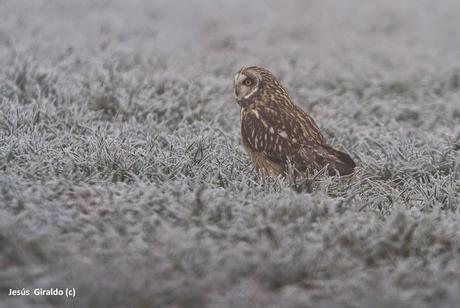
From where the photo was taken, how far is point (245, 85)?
5.59 metres

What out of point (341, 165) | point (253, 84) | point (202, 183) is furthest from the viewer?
point (253, 84)

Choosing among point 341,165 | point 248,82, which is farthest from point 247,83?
point 341,165

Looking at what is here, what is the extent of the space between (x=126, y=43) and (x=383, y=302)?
728cm

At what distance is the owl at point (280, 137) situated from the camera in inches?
205

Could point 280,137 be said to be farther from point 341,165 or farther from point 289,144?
point 341,165

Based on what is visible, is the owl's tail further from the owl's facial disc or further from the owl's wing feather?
the owl's facial disc

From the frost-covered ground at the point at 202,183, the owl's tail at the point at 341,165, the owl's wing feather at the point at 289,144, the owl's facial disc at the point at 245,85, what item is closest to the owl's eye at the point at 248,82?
the owl's facial disc at the point at 245,85

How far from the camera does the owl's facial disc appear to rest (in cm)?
554

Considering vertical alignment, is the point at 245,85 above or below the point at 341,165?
above

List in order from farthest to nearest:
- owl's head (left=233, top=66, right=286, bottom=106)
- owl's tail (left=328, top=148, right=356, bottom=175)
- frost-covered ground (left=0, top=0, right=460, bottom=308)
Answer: owl's head (left=233, top=66, right=286, bottom=106) → owl's tail (left=328, top=148, right=356, bottom=175) → frost-covered ground (left=0, top=0, right=460, bottom=308)

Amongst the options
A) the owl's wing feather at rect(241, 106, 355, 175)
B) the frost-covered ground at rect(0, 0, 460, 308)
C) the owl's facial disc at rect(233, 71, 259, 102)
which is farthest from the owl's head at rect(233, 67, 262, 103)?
the frost-covered ground at rect(0, 0, 460, 308)

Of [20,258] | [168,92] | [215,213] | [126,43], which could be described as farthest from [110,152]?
[126,43]

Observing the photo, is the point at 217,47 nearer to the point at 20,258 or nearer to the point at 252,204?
the point at 252,204

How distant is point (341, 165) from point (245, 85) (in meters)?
1.12
